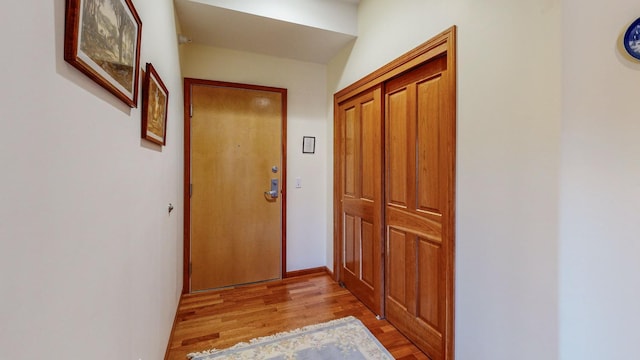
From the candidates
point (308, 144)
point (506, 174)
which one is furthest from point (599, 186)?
point (308, 144)

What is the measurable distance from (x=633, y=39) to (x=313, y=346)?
84.6 inches

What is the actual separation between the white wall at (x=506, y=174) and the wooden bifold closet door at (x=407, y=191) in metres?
0.09

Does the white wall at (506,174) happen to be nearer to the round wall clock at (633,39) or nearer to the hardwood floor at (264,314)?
the round wall clock at (633,39)

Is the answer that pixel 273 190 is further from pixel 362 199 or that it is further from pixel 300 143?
pixel 362 199

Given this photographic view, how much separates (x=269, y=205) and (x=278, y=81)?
1323mm

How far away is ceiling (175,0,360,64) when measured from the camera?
2160mm

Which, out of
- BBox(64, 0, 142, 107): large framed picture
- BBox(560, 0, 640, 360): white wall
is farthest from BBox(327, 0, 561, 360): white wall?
BBox(64, 0, 142, 107): large framed picture

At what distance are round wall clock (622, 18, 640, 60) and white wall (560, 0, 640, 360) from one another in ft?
0.08

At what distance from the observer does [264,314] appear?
7.59 ft

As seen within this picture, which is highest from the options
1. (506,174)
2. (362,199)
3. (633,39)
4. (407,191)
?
(633,39)

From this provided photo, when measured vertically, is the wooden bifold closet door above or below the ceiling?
below

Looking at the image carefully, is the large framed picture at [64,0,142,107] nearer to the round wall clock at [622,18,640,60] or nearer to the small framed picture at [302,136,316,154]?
the round wall clock at [622,18,640,60]

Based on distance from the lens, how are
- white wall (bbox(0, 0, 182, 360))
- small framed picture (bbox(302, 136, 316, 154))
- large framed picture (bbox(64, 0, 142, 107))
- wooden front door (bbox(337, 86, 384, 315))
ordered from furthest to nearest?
small framed picture (bbox(302, 136, 316, 154))
wooden front door (bbox(337, 86, 384, 315))
large framed picture (bbox(64, 0, 142, 107))
white wall (bbox(0, 0, 182, 360))

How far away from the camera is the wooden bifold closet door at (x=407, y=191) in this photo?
1617 mm
